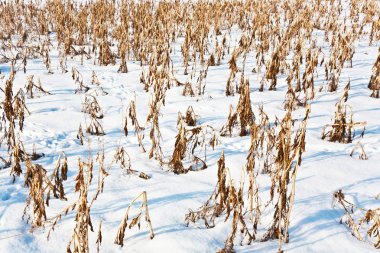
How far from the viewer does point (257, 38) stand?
690 centimetres

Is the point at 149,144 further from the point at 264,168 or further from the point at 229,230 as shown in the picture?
the point at 229,230

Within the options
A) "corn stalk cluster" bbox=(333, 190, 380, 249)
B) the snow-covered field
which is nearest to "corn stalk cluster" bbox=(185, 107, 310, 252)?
the snow-covered field

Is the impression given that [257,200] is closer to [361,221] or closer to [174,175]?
[361,221]

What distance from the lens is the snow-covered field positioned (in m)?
1.98

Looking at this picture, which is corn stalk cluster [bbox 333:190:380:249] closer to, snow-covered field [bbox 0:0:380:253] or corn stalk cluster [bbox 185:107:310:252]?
snow-covered field [bbox 0:0:380:253]

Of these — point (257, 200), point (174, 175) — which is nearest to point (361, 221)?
point (257, 200)

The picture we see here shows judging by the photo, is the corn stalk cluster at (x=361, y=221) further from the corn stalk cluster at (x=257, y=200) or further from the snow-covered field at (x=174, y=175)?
the corn stalk cluster at (x=257, y=200)

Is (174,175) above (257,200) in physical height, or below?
below

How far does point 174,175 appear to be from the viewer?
8.86ft

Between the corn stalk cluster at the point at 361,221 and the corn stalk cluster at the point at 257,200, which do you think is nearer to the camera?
the corn stalk cluster at the point at 257,200

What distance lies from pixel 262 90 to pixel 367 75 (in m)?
1.64

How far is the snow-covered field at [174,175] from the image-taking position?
6.51 ft

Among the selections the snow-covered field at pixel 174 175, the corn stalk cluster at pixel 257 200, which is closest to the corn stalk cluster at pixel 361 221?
the snow-covered field at pixel 174 175

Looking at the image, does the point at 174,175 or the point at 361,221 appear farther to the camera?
the point at 174,175
